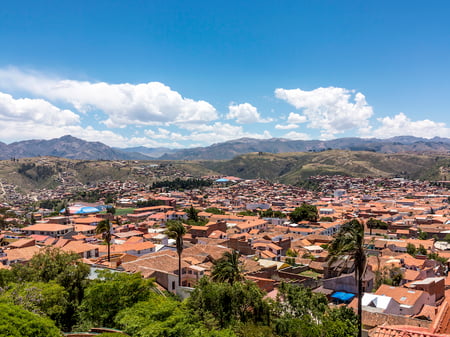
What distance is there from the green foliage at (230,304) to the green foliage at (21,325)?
11.2 m

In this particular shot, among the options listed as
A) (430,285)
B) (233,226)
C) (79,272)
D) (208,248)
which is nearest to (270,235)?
(233,226)

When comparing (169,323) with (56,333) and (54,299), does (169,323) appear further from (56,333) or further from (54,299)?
(54,299)

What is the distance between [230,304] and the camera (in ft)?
76.8

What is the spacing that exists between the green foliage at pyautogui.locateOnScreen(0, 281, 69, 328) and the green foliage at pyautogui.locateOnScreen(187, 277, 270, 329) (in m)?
8.20

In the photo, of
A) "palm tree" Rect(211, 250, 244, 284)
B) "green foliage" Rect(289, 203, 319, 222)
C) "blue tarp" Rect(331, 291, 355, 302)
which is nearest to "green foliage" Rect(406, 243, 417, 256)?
"blue tarp" Rect(331, 291, 355, 302)

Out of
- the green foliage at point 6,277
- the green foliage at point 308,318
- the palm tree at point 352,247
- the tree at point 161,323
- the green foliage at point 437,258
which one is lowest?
the green foliage at point 437,258

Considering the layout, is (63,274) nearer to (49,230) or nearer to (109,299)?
(109,299)

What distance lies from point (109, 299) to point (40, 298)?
12.3 ft

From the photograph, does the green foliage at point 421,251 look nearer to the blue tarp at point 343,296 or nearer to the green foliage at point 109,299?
the blue tarp at point 343,296

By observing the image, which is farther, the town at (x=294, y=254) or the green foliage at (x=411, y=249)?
the green foliage at (x=411, y=249)

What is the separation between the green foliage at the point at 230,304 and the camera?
914 inches

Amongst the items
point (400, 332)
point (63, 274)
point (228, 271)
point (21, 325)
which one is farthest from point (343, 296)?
point (21, 325)

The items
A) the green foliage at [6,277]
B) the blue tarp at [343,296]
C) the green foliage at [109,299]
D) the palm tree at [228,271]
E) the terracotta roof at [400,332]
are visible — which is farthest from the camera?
the blue tarp at [343,296]

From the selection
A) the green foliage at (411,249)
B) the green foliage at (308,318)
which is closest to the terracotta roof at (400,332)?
the green foliage at (308,318)
